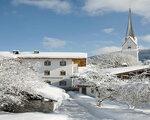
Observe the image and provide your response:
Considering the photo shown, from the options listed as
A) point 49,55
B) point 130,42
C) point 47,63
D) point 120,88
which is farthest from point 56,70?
point 130,42

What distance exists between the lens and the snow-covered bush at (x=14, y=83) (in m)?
31.2

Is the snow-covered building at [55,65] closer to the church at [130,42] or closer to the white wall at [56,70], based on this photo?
the white wall at [56,70]

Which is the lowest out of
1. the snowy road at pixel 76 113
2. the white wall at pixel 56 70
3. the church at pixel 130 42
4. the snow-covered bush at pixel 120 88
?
the snowy road at pixel 76 113

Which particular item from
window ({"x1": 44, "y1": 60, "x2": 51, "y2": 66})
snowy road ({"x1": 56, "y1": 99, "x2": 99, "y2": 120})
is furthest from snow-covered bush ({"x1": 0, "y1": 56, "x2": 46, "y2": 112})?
window ({"x1": 44, "y1": 60, "x2": 51, "y2": 66})

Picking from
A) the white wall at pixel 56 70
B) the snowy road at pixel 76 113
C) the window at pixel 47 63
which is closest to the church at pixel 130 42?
the white wall at pixel 56 70

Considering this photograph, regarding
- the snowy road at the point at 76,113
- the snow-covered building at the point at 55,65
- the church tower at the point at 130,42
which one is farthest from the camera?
the church tower at the point at 130,42

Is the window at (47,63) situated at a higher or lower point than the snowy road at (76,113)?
higher

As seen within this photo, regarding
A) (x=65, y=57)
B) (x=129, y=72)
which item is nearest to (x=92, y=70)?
(x=129, y=72)

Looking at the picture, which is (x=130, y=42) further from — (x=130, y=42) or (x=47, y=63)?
(x=47, y=63)

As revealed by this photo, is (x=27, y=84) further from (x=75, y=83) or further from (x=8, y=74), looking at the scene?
(x=75, y=83)

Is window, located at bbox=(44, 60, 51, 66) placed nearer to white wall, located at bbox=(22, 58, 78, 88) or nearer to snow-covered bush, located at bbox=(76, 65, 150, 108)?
white wall, located at bbox=(22, 58, 78, 88)

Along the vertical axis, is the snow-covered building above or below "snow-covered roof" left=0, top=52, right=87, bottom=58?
below

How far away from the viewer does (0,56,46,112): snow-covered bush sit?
31192 millimetres

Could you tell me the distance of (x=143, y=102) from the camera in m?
35.3
